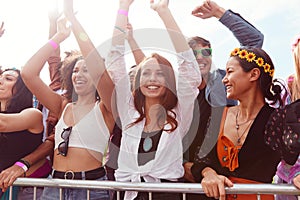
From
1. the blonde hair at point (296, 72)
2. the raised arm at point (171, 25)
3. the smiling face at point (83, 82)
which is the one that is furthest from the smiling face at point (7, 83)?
the blonde hair at point (296, 72)

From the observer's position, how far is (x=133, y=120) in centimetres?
271

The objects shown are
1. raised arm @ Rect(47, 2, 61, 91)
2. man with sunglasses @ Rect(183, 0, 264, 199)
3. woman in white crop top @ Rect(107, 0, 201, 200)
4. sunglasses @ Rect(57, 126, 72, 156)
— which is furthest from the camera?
raised arm @ Rect(47, 2, 61, 91)

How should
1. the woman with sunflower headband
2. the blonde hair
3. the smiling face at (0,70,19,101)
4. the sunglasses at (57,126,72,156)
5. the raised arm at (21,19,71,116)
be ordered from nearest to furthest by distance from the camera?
the woman with sunflower headband < the blonde hair < the sunglasses at (57,126,72,156) < the raised arm at (21,19,71,116) < the smiling face at (0,70,19,101)

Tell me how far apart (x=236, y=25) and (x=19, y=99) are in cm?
199

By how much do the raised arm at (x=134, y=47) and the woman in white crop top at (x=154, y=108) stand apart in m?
0.16

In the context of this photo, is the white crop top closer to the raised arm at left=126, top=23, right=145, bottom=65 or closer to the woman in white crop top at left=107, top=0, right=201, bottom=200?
the woman in white crop top at left=107, top=0, right=201, bottom=200

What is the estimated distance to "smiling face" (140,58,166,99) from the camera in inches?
108

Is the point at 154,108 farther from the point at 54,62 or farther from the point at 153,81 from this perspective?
the point at 54,62

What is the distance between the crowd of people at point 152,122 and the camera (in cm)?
245

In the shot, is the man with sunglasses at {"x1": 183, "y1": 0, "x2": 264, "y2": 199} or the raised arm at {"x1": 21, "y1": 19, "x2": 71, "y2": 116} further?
the raised arm at {"x1": 21, "y1": 19, "x2": 71, "y2": 116}

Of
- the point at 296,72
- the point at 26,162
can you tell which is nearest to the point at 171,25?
the point at 296,72

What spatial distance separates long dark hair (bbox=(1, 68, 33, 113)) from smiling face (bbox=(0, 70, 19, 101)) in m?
0.04

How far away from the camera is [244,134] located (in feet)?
8.38

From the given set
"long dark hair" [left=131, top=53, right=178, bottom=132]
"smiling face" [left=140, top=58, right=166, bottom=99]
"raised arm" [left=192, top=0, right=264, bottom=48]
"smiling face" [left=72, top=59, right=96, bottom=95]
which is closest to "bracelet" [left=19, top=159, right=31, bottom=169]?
"smiling face" [left=72, top=59, right=96, bottom=95]
